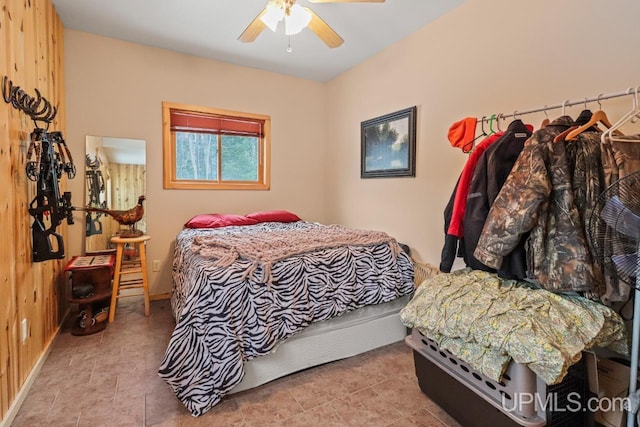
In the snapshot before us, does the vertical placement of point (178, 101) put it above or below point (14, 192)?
above

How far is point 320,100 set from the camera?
426 cm

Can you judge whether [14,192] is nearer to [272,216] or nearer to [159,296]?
[159,296]

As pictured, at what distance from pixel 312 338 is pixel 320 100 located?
10.5 ft

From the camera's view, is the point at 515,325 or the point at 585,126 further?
the point at 585,126

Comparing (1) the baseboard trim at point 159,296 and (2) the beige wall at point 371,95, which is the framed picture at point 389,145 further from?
(1) the baseboard trim at point 159,296

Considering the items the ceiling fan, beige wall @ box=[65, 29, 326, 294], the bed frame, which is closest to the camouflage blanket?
the bed frame

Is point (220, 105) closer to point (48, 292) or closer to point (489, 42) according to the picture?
point (48, 292)

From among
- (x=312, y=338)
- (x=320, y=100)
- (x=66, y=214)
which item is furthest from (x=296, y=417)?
(x=320, y=100)

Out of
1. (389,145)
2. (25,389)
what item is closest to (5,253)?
(25,389)

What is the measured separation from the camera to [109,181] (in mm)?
3062

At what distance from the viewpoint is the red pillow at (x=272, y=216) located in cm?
353

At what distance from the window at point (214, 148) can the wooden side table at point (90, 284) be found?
1.06 metres

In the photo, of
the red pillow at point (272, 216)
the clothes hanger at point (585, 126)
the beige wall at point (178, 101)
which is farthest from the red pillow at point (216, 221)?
the clothes hanger at point (585, 126)

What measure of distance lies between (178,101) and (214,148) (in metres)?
0.60
